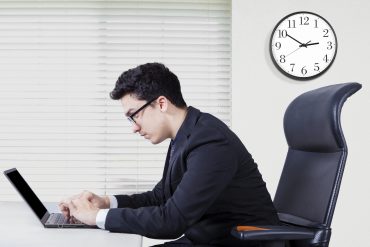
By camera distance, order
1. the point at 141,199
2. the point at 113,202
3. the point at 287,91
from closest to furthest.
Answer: the point at 113,202, the point at 141,199, the point at 287,91

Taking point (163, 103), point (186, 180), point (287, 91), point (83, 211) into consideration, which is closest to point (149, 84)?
point (163, 103)

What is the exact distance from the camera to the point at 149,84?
179 centimetres

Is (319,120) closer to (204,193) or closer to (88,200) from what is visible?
(204,193)

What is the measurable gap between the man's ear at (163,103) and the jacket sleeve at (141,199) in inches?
16.3

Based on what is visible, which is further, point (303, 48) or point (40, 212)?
point (303, 48)

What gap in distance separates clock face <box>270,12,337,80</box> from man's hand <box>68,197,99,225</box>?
6.09 ft

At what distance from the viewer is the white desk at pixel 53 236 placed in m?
1.42

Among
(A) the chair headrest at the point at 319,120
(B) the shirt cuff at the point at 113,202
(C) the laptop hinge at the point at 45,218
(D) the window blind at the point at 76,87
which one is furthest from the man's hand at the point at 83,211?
(D) the window blind at the point at 76,87

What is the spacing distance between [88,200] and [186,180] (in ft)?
1.43

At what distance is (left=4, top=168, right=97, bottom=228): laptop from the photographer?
170 cm

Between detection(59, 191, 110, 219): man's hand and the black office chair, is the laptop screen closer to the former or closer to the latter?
detection(59, 191, 110, 219): man's hand

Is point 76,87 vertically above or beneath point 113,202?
above

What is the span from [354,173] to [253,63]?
914 mm

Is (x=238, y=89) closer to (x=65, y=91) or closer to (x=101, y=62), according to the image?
(x=101, y=62)
